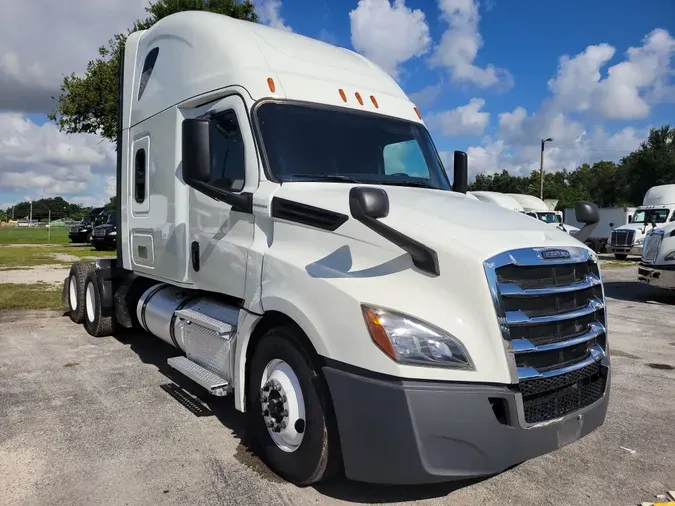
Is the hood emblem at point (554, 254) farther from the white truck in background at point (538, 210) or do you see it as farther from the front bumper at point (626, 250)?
A: the white truck in background at point (538, 210)

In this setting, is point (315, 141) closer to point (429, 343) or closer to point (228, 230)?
point (228, 230)

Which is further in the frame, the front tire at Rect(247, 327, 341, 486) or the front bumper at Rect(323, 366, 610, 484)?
the front tire at Rect(247, 327, 341, 486)

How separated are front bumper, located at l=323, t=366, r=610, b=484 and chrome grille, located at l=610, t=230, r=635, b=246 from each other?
A: 2459 centimetres

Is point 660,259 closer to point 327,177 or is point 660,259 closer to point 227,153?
point 327,177

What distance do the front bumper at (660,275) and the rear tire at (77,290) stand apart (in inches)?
417

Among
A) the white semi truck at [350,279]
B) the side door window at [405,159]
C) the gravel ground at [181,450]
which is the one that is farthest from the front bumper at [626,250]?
the side door window at [405,159]

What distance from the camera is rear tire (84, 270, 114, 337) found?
25.2ft

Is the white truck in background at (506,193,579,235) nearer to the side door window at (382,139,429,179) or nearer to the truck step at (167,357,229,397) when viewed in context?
the side door window at (382,139,429,179)

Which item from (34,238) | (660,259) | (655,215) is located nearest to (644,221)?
(655,215)

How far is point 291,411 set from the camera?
137 inches

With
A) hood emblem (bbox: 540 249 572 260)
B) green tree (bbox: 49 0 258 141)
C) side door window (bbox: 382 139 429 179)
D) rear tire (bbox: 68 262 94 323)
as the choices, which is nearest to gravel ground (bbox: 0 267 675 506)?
hood emblem (bbox: 540 249 572 260)

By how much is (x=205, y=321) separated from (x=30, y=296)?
8.77 metres

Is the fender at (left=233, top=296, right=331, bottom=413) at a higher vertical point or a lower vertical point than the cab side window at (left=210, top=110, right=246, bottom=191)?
lower

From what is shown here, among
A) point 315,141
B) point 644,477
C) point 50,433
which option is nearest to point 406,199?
point 315,141
